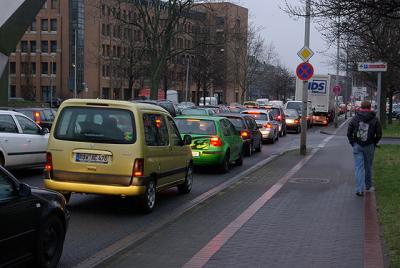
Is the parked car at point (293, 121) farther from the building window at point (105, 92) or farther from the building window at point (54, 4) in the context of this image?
the building window at point (54, 4)

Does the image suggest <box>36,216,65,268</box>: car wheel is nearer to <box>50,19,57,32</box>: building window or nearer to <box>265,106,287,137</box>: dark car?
<box>265,106,287,137</box>: dark car

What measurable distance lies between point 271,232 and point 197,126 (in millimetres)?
7703

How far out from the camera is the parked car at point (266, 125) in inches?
1072

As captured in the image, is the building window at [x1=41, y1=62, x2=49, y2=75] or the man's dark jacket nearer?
the man's dark jacket

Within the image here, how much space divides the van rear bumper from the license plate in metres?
0.36

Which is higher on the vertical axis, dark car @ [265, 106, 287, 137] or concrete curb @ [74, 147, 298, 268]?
dark car @ [265, 106, 287, 137]

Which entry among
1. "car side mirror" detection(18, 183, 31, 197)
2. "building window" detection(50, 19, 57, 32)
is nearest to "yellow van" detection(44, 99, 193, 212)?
"car side mirror" detection(18, 183, 31, 197)

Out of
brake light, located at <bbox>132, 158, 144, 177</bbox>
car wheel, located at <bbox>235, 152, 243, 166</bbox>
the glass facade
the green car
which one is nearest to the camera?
brake light, located at <bbox>132, 158, 144, 177</bbox>

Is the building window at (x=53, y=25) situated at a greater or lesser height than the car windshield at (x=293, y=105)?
greater

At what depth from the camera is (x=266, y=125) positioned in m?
27.1

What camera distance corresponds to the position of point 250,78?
8956cm

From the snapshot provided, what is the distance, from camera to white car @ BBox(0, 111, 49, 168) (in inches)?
496

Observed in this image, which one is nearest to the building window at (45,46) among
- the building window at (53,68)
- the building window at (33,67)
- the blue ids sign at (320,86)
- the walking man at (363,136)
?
the building window at (53,68)

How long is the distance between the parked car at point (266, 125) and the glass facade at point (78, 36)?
67.0 meters
